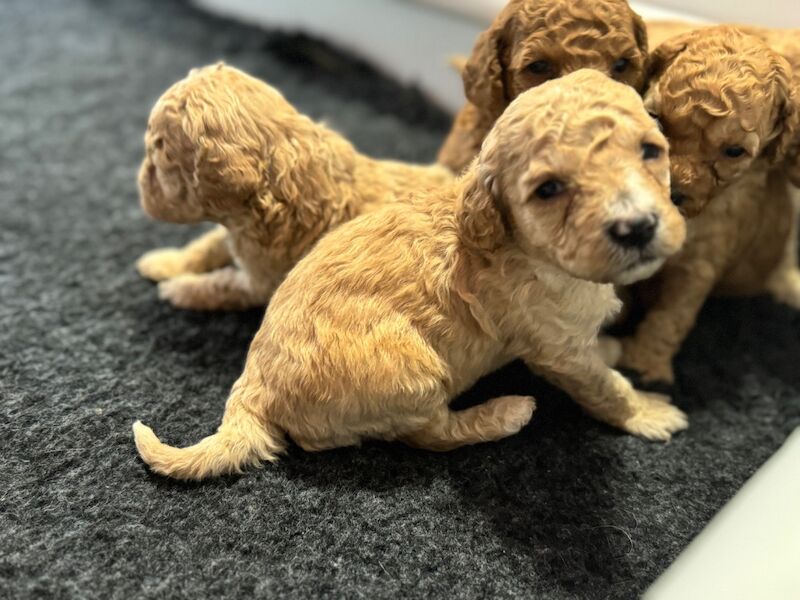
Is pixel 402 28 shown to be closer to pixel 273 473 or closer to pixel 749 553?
pixel 273 473

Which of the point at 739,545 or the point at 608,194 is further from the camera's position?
the point at 739,545

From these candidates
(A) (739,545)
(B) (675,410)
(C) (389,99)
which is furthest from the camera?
(C) (389,99)

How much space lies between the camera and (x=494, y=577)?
1.88 metres

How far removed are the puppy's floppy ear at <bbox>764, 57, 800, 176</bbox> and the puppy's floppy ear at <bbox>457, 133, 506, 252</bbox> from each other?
833 mm

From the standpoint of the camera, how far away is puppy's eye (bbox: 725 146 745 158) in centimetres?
202

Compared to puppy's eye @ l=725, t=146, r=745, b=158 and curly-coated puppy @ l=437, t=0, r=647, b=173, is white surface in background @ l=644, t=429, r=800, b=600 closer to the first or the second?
puppy's eye @ l=725, t=146, r=745, b=158

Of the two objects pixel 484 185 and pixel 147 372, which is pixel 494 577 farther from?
pixel 147 372

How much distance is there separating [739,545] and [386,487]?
0.87m

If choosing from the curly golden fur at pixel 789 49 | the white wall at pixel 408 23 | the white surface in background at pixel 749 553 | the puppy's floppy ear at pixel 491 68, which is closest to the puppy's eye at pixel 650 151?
the curly golden fur at pixel 789 49

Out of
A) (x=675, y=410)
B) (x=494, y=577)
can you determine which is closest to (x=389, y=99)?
(x=675, y=410)

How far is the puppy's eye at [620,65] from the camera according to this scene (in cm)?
212

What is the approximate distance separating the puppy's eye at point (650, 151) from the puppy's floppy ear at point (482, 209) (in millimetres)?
331

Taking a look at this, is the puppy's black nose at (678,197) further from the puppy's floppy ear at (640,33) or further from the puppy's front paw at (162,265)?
the puppy's front paw at (162,265)

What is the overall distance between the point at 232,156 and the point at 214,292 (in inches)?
24.8
